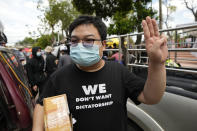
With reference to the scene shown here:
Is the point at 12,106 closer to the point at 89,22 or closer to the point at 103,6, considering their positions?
the point at 89,22

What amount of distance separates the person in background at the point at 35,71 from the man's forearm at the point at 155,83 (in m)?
4.19

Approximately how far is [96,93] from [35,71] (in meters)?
4.11

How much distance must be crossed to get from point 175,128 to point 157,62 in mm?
914

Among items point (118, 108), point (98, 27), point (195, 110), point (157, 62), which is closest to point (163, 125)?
point (195, 110)

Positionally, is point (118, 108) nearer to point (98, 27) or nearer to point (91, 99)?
point (91, 99)

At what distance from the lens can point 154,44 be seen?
3.73 ft

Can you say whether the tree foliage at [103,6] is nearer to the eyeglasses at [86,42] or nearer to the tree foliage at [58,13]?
the eyeglasses at [86,42]

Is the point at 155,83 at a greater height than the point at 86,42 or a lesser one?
lesser

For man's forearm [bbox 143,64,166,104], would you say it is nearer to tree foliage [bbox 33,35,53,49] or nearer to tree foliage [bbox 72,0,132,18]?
tree foliage [bbox 72,0,132,18]

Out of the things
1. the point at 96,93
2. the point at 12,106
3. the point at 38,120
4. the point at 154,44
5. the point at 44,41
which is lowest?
the point at 12,106

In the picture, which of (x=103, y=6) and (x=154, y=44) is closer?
(x=154, y=44)

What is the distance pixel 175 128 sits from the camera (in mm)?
1686

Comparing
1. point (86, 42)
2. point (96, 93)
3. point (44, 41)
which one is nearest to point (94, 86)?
point (96, 93)

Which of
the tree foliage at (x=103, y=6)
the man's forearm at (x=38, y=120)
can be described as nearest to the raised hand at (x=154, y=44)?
the man's forearm at (x=38, y=120)
